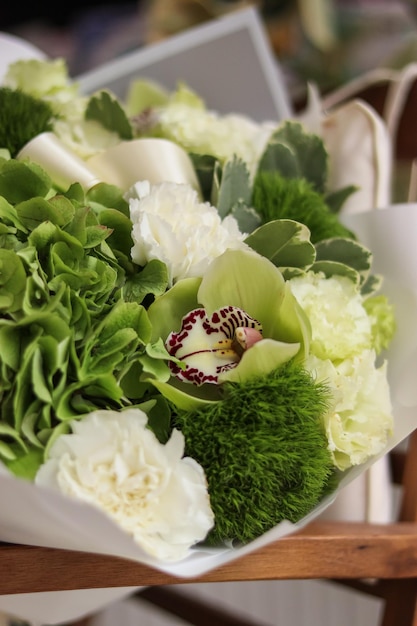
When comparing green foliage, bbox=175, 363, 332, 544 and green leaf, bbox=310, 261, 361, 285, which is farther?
green leaf, bbox=310, 261, 361, 285

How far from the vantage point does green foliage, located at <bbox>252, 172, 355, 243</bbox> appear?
0.56 m

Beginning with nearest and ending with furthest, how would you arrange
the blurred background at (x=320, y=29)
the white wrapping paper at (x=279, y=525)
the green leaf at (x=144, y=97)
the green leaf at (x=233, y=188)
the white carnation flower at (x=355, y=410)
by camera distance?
the white wrapping paper at (x=279, y=525), the white carnation flower at (x=355, y=410), the green leaf at (x=233, y=188), the green leaf at (x=144, y=97), the blurred background at (x=320, y=29)

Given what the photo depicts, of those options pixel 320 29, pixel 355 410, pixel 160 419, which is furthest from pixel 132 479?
pixel 320 29

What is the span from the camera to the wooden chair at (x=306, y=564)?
0.43 metres

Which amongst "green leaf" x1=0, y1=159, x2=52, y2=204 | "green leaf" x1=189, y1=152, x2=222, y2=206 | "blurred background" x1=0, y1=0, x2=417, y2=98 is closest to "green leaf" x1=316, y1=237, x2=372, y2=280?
"green leaf" x1=189, y1=152, x2=222, y2=206

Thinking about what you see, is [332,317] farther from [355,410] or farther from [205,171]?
[205,171]

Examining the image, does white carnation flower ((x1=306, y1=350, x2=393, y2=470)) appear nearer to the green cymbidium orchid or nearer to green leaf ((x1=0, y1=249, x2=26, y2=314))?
the green cymbidium orchid

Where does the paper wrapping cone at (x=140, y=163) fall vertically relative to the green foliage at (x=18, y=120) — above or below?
below

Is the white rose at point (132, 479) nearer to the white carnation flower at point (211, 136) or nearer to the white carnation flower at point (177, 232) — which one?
the white carnation flower at point (177, 232)

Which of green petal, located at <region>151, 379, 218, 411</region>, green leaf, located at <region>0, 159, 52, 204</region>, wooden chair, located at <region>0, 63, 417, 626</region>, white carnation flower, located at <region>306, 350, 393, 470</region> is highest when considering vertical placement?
green leaf, located at <region>0, 159, 52, 204</region>

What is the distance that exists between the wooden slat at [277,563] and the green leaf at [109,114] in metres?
0.37

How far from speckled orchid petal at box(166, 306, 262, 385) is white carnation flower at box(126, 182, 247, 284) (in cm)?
4

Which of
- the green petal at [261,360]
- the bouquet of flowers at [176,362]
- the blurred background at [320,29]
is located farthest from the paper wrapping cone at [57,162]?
the blurred background at [320,29]

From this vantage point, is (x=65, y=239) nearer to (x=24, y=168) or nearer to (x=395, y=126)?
(x=24, y=168)
